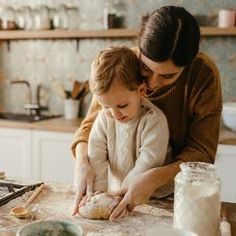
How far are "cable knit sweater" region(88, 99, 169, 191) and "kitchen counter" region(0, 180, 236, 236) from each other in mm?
117

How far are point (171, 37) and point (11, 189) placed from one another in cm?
68

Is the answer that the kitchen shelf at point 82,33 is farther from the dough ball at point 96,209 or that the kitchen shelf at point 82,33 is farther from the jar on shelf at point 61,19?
the dough ball at point 96,209

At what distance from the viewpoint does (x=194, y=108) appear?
150cm

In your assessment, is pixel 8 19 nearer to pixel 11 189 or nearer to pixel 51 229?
pixel 11 189

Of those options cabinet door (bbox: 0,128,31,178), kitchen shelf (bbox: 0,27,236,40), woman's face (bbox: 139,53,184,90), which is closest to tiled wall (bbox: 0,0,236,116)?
kitchen shelf (bbox: 0,27,236,40)

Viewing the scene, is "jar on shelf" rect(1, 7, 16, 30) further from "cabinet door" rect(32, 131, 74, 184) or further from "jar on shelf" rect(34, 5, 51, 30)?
"cabinet door" rect(32, 131, 74, 184)

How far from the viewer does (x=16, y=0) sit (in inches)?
142

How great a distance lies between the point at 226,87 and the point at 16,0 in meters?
1.78

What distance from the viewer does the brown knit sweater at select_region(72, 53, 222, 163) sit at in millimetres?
1479

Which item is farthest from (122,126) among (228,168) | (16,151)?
(16,151)

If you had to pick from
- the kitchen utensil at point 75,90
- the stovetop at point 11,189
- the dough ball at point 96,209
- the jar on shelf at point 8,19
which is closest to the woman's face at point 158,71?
the dough ball at point 96,209

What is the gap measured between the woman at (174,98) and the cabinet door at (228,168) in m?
1.09

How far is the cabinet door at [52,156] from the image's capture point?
9.71 ft

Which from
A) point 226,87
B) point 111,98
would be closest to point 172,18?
point 111,98
